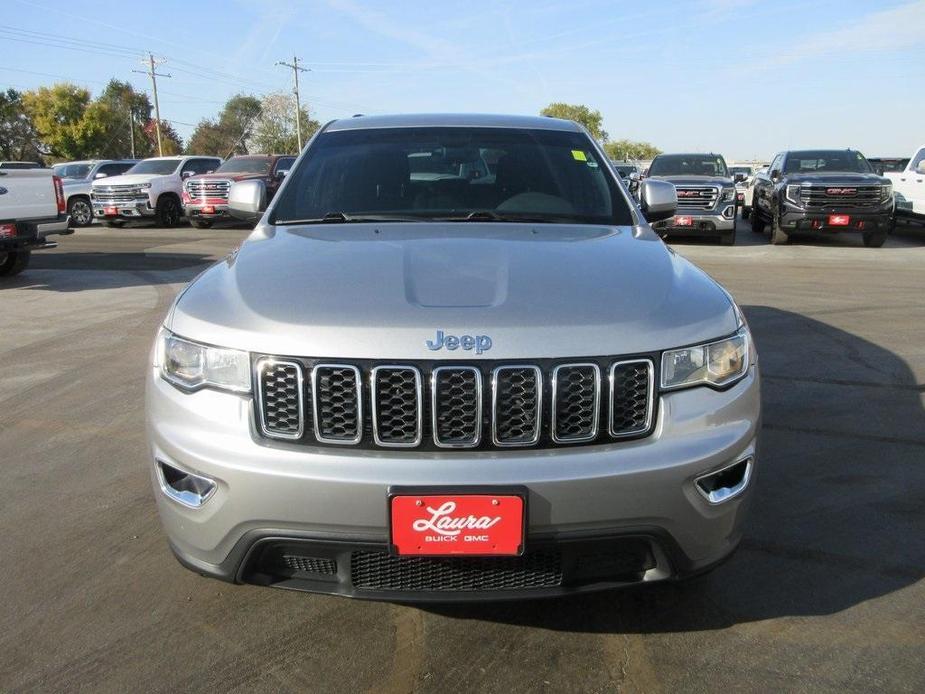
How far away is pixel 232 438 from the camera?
92.2 inches

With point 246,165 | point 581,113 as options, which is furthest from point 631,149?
point 246,165

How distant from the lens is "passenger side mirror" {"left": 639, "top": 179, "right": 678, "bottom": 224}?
14.0 feet

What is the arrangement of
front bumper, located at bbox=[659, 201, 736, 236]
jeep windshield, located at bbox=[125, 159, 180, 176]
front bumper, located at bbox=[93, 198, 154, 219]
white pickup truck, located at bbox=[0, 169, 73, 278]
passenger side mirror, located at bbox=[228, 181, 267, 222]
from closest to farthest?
passenger side mirror, located at bbox=[228, 181, 267, 222], white pickup truck, located at bbox=[0, 169, 73, 278], front bumper, located at bbox=[659, 201, 736, 236], front bumper, located at bbox=[93, 198, 154, 219], jeep windshield, located at bbox=[125, 159, 180, 176]

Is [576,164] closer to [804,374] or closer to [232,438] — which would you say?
[232,438]

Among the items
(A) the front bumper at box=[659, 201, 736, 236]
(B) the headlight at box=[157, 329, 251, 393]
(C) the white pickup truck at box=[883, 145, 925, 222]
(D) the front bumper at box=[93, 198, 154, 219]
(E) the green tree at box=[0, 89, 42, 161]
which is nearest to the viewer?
(B) the headlight at box=[157, 329, 251, 393]

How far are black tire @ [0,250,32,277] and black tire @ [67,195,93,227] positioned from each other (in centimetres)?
1092

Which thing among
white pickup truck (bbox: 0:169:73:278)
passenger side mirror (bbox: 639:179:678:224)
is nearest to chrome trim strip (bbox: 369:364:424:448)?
passenger side mirror (bbox: 639:179:678:224)

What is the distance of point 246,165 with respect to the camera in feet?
67.1

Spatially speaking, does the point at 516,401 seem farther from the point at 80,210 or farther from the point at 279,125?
the point at 279,125

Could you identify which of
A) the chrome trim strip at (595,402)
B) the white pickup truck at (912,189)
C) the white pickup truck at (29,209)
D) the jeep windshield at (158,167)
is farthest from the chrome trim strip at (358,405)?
the jeep windshield at (158,167)

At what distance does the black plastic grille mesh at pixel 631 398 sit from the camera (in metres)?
2.34

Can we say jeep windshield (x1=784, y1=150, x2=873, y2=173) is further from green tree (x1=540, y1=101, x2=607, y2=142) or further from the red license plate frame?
green tree (x1=540, y1=101, x2=607, y2=142)

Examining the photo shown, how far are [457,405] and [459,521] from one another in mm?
315

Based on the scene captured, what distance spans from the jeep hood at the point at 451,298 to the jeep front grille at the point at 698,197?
1267 centimetres
